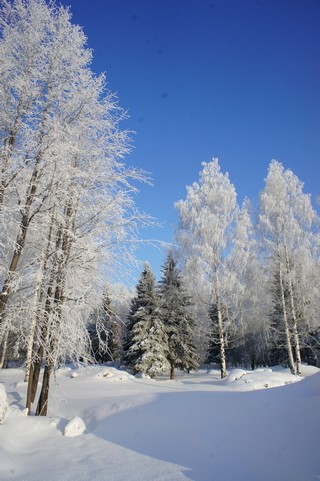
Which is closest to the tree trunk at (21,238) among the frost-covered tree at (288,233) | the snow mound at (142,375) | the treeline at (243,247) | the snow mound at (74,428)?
the snow mound at (74,428)

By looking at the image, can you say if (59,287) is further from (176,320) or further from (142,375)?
(176,320)

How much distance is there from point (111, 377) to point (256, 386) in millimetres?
8330

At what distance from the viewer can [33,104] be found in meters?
6.82

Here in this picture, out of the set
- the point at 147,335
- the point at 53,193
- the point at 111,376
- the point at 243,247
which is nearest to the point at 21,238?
the point at 53,193

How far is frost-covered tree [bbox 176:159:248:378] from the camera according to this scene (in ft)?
58.7

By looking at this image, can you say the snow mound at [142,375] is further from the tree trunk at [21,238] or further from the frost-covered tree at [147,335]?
the tree trunk at [21,238]

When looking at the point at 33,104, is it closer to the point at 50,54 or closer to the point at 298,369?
the point at 50,54

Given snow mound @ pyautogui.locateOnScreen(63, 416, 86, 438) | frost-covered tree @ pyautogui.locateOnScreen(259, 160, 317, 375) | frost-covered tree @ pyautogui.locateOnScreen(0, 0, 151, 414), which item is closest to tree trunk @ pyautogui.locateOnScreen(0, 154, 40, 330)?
frost-covered tree @ pyautogui.locateOnScreen(0, 0, 151, 414)

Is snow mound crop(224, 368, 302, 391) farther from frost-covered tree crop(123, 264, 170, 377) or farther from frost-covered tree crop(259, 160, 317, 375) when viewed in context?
frost-covered tree crop(123, 264, 170, 377)

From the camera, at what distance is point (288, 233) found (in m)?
18.9

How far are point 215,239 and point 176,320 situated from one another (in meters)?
10.5

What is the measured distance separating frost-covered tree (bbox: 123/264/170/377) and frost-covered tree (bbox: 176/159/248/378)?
6.03 metres

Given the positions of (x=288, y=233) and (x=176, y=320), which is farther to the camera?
(x=176, y=320)

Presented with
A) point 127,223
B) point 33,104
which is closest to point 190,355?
point 127,223
